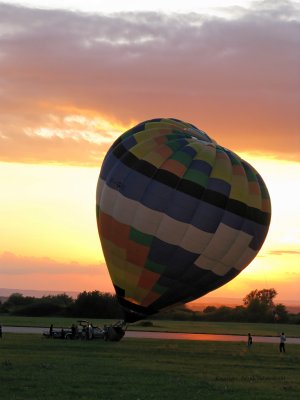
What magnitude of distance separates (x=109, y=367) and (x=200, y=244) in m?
8.48

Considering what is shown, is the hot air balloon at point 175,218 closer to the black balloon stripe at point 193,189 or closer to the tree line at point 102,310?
the black balloon stripe at point 193,189

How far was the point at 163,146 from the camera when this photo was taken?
4162cm

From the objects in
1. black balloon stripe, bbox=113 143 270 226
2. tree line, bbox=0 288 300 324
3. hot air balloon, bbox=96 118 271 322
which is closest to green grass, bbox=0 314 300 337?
tree line, bbox=0 288 300 324

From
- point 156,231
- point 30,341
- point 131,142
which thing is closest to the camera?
point 156,231

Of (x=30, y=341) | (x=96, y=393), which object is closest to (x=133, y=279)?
(x=30, y=341)

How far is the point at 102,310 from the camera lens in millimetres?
102750

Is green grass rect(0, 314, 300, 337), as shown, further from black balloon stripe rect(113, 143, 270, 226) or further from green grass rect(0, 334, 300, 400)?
black balloon stripe rect(113, 143, 270, 226)

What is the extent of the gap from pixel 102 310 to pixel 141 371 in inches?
2761

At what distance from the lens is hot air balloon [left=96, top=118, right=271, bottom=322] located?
39.9 m

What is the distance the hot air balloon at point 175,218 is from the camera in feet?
131

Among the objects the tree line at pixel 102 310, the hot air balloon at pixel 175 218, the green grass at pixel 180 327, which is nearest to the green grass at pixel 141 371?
the hot air balloon at pixel 175 218

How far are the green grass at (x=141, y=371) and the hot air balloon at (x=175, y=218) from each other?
3855 millimetres

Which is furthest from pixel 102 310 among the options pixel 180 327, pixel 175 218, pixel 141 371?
pixel 141 371

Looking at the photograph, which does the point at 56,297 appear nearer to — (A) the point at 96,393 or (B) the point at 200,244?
(B) the point at 200,244
